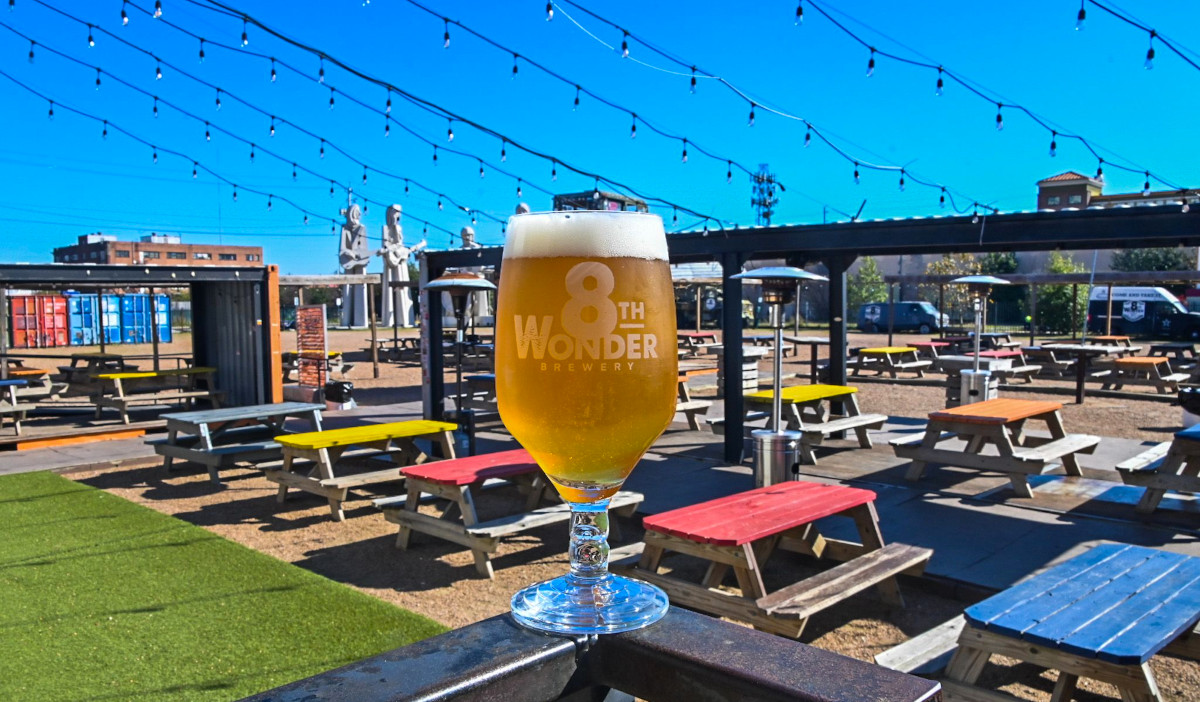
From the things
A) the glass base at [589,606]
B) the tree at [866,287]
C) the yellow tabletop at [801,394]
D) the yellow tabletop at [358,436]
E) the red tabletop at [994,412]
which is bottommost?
the yellow tabletop at [358,436]

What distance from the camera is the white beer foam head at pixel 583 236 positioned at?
0.84m

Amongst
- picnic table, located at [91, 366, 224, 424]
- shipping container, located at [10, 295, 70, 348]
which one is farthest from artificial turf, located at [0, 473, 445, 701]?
shipping container, located at [10, 295, 70, 348]

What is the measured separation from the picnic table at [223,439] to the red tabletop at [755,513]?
530 centimetres

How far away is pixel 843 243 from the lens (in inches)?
319

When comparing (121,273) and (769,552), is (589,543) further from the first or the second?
(121,273)

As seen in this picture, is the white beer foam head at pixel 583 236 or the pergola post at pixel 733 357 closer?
the white beer foam head at pixel 583 236

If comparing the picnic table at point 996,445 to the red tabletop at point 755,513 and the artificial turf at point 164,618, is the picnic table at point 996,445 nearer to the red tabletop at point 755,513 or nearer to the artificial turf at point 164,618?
the red tabletop at point 755,513

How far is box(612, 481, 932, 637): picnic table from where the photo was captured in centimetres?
415

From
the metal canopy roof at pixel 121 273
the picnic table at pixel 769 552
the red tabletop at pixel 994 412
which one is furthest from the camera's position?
the metal canopy roof at pixel 121 273

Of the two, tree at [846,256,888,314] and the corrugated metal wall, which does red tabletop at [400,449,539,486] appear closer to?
the corrugated metal wall

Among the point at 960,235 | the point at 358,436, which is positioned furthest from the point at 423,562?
the point at 960,235

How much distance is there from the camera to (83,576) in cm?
525

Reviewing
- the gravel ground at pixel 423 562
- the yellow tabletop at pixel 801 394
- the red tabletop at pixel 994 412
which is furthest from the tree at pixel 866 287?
the red tabletop at pixel 994 412

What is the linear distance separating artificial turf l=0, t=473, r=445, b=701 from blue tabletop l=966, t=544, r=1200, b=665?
8.84 ft
